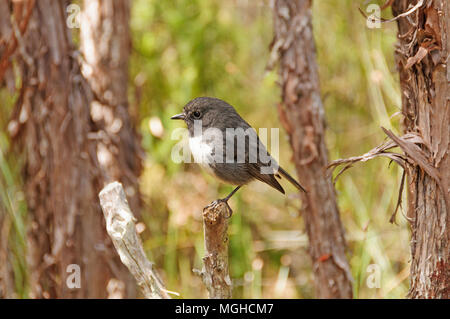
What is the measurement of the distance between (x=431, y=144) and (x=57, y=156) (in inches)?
107

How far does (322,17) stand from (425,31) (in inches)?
140

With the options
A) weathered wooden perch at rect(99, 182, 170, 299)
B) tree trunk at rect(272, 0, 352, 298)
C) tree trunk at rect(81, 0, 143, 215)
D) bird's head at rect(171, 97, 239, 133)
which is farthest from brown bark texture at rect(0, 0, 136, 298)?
weathered wooden perch at rect(99, 182, 170, 299)

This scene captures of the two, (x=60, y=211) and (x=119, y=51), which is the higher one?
(x=119, y=51)

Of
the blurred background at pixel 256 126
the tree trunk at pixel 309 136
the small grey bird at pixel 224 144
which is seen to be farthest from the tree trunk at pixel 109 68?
the tree trunk at pixel 309 136

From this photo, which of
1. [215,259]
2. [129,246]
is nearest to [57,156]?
[129,246]

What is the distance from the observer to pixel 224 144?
3.18 meters

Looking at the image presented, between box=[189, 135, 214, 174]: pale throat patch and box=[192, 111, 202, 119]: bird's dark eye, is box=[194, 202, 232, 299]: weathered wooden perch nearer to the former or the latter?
box=[189, 135, 214, 174]: pale throat patch

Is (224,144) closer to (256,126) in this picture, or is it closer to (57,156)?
(57,156)

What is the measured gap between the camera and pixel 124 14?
13.6ft

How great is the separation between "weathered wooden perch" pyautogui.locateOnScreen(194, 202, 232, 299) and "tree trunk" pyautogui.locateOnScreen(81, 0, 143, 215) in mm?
1701
